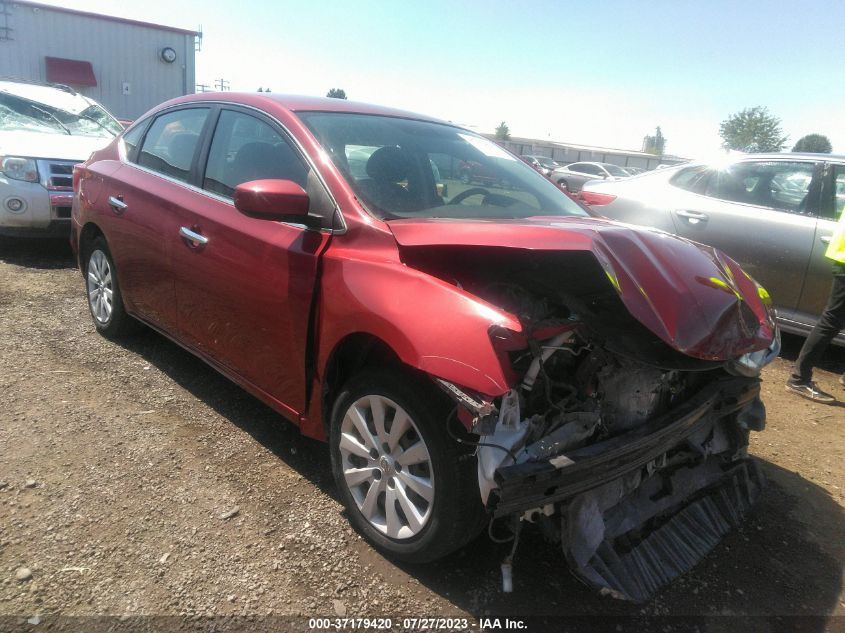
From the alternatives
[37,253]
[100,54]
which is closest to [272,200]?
[37,253]

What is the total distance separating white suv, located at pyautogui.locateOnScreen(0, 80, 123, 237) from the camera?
237 inches

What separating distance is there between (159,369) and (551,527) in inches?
112

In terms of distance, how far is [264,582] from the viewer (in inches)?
87.0

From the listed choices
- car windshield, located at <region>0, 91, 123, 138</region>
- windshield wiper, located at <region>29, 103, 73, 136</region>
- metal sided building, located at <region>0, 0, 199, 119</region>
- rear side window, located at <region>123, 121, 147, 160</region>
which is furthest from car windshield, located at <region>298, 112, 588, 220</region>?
metal sided building, located at <region>0, 0, 199, 119</region>

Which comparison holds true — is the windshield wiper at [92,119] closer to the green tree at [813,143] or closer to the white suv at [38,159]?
the white suv at [38,159]

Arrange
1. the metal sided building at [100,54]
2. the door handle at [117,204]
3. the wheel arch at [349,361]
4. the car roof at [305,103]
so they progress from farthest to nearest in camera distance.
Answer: the metal sided building at [100,54] → the door handle at [117,204] → the car roof at [305,103] → the wheel arch at [349,361]

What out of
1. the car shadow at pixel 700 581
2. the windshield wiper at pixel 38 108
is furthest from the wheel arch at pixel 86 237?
the windshield wiper at pixel 38 108

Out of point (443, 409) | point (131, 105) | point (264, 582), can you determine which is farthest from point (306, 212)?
point (131, 105)

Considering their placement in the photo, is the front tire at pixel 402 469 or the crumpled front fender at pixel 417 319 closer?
the crumpled front fender at pixel 417 319

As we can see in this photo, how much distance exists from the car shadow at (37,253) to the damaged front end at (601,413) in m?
5.53

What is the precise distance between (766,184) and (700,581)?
12.6 feet

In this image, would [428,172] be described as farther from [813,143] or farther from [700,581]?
[813,143]

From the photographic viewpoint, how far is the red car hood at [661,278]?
1.94 meters

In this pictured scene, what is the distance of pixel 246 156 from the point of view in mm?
3070
